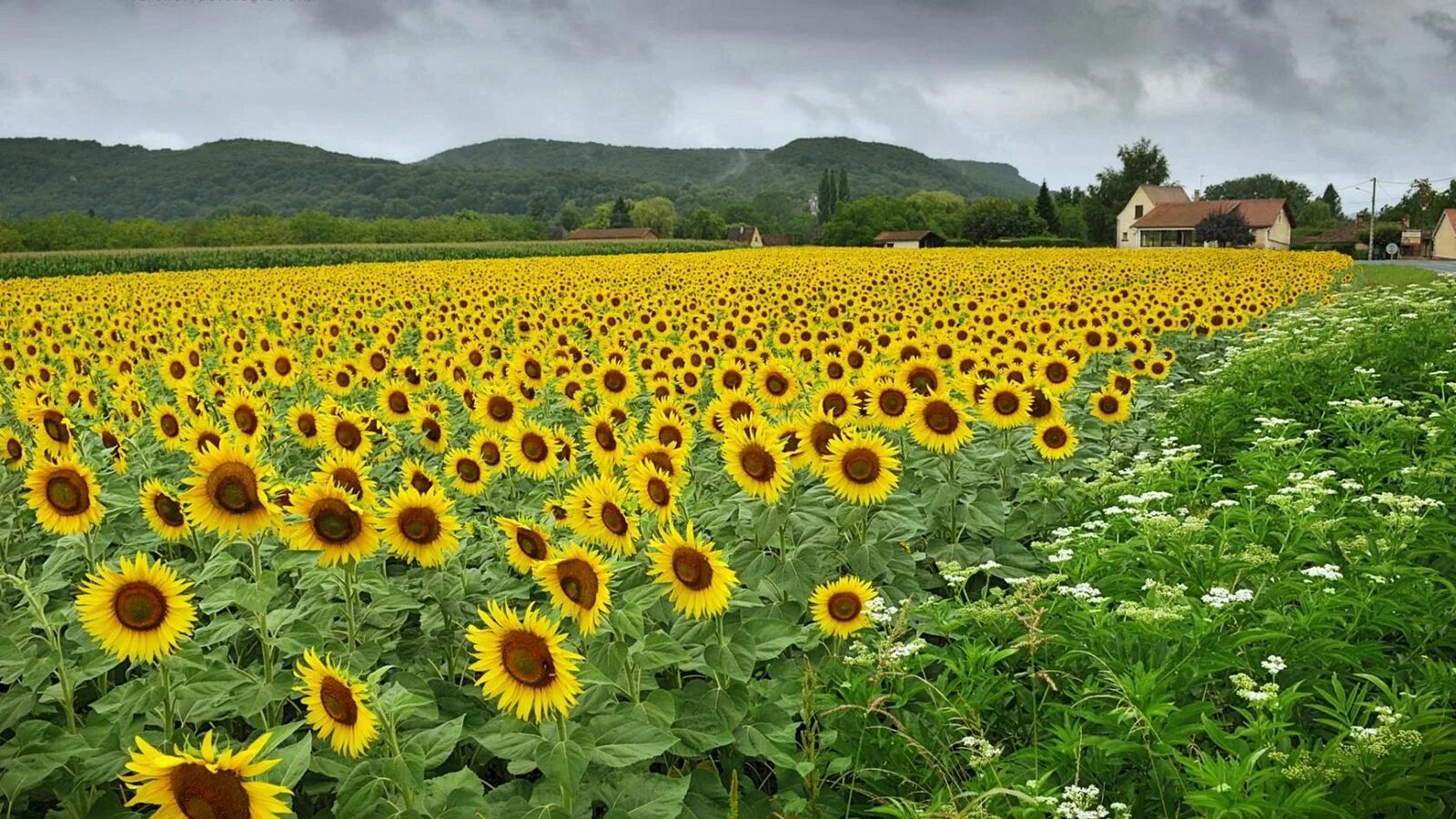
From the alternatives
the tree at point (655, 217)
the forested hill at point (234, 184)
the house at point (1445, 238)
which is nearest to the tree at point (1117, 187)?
the house at point (1445, 238)

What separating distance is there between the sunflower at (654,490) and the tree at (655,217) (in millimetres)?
124372

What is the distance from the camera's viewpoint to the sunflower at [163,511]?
3.45 meters

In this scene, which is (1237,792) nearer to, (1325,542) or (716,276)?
(1325,542)

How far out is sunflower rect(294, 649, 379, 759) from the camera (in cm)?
240

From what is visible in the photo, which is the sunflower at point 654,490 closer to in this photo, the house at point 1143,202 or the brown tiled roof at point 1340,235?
the house at point 1143,202

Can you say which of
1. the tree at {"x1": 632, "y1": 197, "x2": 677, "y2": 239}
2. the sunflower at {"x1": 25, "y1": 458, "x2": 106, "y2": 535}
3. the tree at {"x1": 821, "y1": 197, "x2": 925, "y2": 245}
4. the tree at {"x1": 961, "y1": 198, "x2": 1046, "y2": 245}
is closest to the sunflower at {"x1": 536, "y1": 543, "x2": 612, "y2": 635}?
the sunflower at {"x1": 25, "y1": 458, "x2": 106, "y2": 535}

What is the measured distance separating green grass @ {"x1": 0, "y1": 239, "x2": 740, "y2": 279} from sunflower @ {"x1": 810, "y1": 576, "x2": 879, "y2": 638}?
1484 inches

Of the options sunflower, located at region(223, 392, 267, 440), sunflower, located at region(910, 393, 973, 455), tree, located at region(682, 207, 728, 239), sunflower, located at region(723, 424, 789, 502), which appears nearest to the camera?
sunflower, located at region(723, 424, 789, 502)

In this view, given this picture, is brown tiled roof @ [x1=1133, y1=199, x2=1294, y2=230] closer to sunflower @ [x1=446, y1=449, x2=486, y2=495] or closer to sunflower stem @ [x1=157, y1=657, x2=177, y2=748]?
sunflower @ [x1=446, y1=449, x2=486, y2=495]

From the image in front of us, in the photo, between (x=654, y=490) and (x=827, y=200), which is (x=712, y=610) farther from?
(x=827, y=200)

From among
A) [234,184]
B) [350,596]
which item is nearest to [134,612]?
[350,596]

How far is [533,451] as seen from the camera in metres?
4.73

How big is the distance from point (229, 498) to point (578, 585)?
1.20 metres

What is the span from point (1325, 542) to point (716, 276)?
18287 mm
